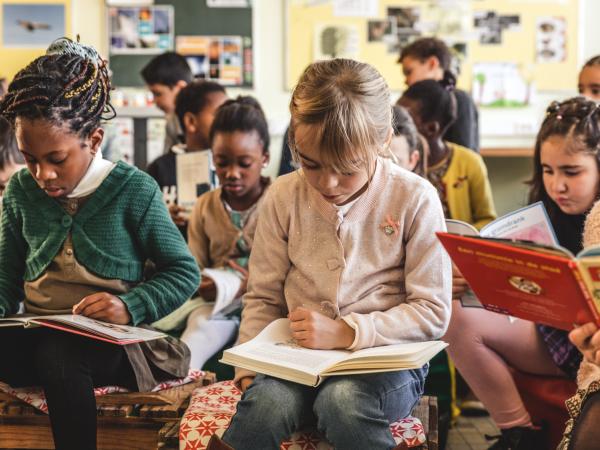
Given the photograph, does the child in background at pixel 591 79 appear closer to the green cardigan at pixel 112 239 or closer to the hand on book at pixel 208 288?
the hand on book at pixel 208 288

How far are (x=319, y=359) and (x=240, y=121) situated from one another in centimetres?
108

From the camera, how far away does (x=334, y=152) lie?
1.29 meters

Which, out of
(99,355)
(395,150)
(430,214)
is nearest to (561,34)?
(395,150)

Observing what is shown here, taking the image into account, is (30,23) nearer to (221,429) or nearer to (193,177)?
(193,177)

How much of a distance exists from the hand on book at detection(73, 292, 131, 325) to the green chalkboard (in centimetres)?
283

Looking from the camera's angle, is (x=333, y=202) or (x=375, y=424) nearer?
(x=375, y=424)

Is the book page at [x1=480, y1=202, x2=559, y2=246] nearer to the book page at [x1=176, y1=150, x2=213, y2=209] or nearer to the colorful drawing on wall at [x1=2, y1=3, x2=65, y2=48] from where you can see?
the book page at [x1=176, y1=150, x2=213, y2=209]

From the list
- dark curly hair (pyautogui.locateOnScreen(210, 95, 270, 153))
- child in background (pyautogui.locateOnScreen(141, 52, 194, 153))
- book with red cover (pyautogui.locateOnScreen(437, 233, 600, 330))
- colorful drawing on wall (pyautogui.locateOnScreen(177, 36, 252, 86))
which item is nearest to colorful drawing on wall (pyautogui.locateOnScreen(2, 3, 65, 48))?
colorful drawing on wall (pyautogui.locateOnScreen(177, 36, 252, 86))

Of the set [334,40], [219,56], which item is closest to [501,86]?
[334,40]

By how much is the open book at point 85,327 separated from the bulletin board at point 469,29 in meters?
2.92

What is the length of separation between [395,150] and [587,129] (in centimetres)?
47

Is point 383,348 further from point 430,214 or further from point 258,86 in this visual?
point 258,86

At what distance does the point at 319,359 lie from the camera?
1248mm

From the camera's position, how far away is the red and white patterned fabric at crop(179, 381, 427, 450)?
4.20 feet
